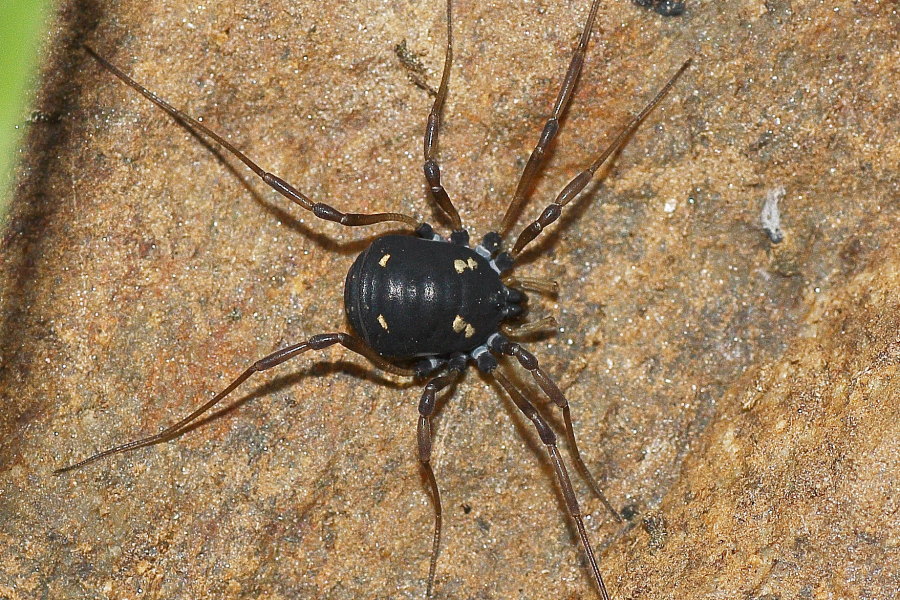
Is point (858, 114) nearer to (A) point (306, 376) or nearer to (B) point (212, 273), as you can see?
(A) point (306, 376)

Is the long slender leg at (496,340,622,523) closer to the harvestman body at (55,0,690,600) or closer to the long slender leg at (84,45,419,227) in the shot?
the harvestman body at (55,0,690,600)

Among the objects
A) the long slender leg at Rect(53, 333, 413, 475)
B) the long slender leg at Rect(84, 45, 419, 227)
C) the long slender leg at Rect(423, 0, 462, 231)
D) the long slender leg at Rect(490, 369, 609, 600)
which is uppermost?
the long slender leg at Rect(423, 0, 462, 231)

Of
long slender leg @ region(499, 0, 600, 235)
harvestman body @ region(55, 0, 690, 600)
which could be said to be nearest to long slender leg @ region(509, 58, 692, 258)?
harvestman body @ region(55, 0, 690, 600)

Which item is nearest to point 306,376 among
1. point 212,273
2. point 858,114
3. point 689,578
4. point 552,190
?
point 212,273

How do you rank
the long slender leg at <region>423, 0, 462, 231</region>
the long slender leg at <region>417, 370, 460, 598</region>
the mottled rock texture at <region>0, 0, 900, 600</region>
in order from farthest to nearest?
the long slender leg at <region>423, 0, 462, 231</region>, the long slender leg at <region>417, 370, 460, 598</region>, the mottled rock texture at <region>0, 0, 900, 600</region>

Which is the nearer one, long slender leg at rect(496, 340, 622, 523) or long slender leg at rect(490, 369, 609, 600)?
long slender leg at rect(490, 369, 609, 600)
